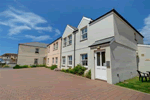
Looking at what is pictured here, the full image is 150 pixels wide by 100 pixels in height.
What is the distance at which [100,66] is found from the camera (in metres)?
7.50

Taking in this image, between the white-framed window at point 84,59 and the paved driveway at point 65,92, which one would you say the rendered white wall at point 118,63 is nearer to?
the paved driveway at point 65,92

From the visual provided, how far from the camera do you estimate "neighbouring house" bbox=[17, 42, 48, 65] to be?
2498 centimetres

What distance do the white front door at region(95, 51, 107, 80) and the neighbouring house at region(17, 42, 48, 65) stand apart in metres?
24.2

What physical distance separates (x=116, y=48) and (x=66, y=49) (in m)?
9.53

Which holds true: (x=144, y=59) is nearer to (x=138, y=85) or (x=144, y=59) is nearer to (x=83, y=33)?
(x=138, y=85)

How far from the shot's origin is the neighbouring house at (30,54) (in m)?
25.0

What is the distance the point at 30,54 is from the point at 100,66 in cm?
2544

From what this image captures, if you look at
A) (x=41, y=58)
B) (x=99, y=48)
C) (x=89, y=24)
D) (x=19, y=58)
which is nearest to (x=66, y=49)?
(x=89, y=24)

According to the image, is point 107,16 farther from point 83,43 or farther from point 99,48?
point 83,43

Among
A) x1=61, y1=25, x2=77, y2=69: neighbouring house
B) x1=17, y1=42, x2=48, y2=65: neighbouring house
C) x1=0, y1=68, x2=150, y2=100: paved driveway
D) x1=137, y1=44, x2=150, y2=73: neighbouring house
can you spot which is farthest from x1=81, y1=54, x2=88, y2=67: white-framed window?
x1=17, y1=42, x2=48, y2=65: neighbouring house

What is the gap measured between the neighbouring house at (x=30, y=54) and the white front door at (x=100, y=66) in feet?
79.2

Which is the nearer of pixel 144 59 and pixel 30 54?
pixel 144 59

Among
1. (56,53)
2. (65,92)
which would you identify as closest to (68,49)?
(56,53)

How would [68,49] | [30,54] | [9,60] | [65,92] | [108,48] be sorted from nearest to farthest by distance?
[65,92], [108,48], [68,49], [30,54], [9,60]
